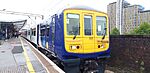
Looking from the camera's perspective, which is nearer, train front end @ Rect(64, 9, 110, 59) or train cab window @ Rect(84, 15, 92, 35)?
train front end @ Rect(64, 9, 110, 59)

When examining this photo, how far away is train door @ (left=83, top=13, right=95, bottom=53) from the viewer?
7.87 metres

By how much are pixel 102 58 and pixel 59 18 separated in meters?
2.46

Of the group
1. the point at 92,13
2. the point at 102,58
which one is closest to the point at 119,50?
the point at 102,58

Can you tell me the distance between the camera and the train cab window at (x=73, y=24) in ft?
25.0

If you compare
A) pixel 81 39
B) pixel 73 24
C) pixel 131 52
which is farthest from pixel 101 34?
pixel 131 52

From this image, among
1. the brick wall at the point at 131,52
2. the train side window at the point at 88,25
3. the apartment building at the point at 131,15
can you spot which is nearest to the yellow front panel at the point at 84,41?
the train side window at the point at 88,25

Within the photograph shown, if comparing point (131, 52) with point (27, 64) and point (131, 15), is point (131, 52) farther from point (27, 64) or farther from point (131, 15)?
point (131, 15)

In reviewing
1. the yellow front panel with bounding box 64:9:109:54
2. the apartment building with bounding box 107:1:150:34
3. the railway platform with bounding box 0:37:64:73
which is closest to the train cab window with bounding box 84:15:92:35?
the yellow front panel with bounding box 64:9:109:54

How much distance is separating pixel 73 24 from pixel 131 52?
17.3 ft

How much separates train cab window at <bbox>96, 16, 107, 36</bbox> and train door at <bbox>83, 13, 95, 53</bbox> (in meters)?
0.28

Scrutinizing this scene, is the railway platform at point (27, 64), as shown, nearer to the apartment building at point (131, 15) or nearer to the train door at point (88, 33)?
the train door at point (88, 33)

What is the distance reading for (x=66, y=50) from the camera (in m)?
7.42

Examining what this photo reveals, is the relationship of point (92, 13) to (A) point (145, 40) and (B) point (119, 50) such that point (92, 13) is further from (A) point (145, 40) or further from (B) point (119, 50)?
(B) point (119, 50)

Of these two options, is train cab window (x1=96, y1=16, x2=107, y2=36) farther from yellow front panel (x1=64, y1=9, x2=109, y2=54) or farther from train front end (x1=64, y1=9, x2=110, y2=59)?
yellow front panel (x1=64, y1=9, x2=109, y2=54)
